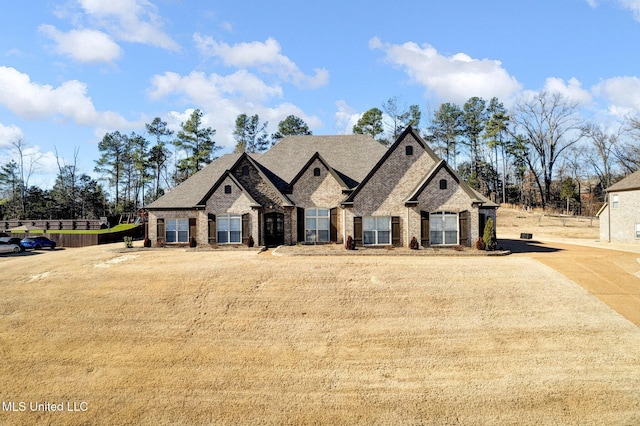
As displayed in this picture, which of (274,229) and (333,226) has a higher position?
(333,226)

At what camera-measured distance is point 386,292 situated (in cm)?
1656

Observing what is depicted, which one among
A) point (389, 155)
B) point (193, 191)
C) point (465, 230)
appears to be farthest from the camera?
point (193, 191)

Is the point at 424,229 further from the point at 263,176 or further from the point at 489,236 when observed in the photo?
the point at 263,176

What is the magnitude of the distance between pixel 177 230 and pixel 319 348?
63.2ft

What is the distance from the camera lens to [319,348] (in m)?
12.7

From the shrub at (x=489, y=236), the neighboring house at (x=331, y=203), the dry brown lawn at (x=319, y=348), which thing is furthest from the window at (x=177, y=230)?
the shrub at (x=489, y=236)

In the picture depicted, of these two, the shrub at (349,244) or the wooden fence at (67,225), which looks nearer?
the shrub at (349,244)

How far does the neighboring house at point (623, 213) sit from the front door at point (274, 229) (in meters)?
28.5

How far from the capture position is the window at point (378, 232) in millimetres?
25672

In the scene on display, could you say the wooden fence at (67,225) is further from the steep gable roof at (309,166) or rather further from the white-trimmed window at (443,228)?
the white-trimmed window at (443,228)

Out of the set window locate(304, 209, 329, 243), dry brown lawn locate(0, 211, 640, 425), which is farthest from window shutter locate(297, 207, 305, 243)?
dry brown lawn locate(0, 211, 640, 425)

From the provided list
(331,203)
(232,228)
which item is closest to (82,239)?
(232,228)

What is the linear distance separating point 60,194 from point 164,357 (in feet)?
215

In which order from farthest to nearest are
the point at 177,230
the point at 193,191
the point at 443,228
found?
the point at 193,191 < the point at 177,230 < the point at 443,228
